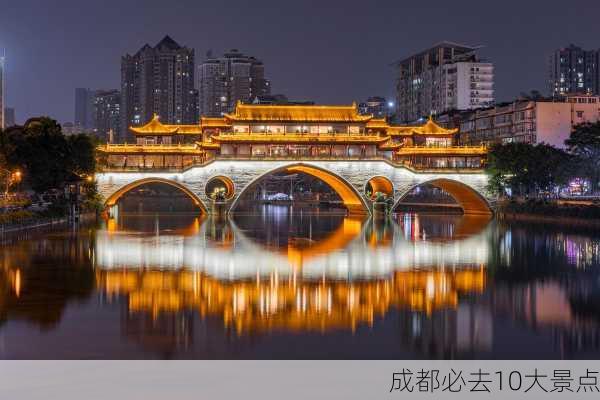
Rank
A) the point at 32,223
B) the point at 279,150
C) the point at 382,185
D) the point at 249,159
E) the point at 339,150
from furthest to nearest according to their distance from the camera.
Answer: the point at 382,185 < the point at 339,150 < the point at 279,150 < the point at 249,159 < the point at 32,223

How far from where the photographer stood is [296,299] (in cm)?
1986

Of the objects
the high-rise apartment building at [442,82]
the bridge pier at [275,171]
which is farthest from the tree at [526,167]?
the high-rise apartment building at [442,82]

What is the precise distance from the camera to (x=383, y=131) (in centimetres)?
7331

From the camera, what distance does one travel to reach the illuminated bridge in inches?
2525

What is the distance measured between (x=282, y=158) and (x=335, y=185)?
9931 millimetres

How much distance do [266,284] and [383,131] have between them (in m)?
52.4

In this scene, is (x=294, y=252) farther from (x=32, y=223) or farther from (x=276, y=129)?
(x=276, y=129)

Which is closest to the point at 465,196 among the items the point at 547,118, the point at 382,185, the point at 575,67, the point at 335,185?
the point at 382,185

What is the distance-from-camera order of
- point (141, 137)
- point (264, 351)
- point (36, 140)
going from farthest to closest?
point (141, 137) < point (36, 140) < point (264, 351)

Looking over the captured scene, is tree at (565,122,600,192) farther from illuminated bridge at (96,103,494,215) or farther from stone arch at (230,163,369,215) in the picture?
stone arch at (230,163,369,215)

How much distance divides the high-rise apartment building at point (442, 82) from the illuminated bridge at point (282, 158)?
56.5m

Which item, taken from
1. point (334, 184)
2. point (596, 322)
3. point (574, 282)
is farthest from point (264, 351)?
point (334, 184)
